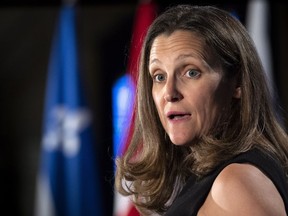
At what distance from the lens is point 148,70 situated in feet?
4.34

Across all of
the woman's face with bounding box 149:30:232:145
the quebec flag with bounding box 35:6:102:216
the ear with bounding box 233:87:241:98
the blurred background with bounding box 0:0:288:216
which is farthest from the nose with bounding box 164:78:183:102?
the blurred background with bounding box 0:0:288:216

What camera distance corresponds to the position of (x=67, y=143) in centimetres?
441

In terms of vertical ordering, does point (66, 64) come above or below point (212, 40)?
above

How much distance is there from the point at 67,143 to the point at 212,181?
3.34 m

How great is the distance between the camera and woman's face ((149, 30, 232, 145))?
1184mm

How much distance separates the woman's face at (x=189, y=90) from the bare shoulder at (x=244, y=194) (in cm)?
14

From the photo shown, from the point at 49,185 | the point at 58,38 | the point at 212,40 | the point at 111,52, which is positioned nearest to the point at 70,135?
the point at 49,185

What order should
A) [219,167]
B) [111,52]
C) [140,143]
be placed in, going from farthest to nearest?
[111,52], [140,143], [219,167]

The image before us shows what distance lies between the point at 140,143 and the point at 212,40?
1.06 feet

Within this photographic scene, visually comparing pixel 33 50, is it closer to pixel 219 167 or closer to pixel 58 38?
pixel 58 38

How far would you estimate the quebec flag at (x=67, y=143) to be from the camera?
172 inches

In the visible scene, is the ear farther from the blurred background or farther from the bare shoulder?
the blurred background

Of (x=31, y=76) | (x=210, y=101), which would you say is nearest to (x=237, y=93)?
(x=210, y=101)

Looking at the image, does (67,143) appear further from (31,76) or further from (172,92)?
(172,92)
